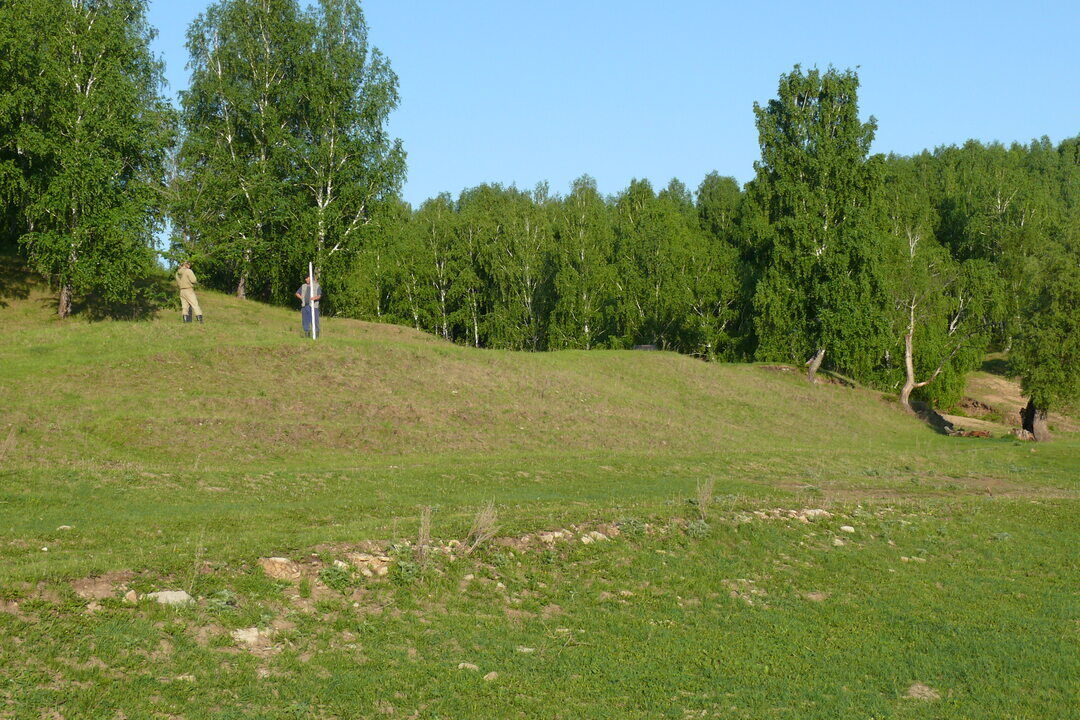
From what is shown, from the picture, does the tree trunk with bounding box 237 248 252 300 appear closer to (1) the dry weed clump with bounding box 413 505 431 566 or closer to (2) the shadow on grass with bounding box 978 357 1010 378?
(1) the dry weed clump with bounding box 413 505 431 566

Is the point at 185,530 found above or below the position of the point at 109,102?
below

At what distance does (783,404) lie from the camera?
4544 centimetres

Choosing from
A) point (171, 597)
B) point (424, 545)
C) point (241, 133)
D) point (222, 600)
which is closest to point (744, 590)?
point (424, 545)

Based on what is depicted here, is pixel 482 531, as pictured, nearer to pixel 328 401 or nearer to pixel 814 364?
pixel 328 401

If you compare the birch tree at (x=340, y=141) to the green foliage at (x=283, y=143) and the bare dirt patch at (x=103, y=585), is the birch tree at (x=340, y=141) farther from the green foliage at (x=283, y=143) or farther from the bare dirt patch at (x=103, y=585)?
the bare dirt patch at (x=103, y=585)

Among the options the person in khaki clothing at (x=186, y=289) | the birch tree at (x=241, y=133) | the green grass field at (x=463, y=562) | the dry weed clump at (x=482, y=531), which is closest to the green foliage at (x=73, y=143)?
the person in khaki clothing at (x=186, y=289)

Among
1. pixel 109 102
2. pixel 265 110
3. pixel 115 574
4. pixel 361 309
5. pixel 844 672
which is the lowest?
pixel 844 672

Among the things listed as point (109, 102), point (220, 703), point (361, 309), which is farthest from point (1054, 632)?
point (361, 309)

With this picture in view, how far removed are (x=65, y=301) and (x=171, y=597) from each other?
1376 inches

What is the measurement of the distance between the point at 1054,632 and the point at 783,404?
33.2 meters

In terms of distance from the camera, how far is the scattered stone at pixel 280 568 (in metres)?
12.0

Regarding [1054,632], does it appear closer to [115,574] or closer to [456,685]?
[456,685]

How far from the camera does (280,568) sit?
12172 mm

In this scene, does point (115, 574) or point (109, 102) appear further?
point (109, 102)
